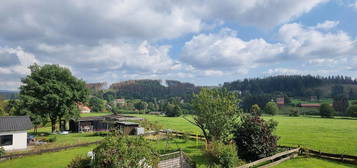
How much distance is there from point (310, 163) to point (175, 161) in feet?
36.4

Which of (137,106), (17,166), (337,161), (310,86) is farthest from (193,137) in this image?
(310,86)

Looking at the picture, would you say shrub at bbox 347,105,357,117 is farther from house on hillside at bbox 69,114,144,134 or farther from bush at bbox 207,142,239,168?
bush at bbox 207,142,239,168

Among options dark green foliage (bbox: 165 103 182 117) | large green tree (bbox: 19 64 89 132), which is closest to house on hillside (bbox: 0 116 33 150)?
large green tree (bbox: 19 64 89 132)

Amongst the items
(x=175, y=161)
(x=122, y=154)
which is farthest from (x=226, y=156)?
(x=122, y=154)

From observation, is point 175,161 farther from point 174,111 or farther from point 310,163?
point 174,111

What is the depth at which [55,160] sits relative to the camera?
1780 cm

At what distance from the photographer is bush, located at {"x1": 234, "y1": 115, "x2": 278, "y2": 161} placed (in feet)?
54.1

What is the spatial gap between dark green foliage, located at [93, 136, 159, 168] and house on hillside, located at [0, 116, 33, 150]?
19.7m

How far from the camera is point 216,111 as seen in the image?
19.1 meters

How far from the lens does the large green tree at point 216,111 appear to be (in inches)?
736

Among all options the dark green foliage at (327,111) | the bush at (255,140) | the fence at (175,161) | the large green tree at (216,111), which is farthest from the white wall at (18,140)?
the dark green foliage at (327,111)

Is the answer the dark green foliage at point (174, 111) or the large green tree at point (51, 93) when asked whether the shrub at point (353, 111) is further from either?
the large green tree at point (51, 93)

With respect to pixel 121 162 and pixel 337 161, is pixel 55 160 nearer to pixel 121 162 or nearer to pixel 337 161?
pixel 121 162

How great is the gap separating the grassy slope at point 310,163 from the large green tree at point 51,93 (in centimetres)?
3111
